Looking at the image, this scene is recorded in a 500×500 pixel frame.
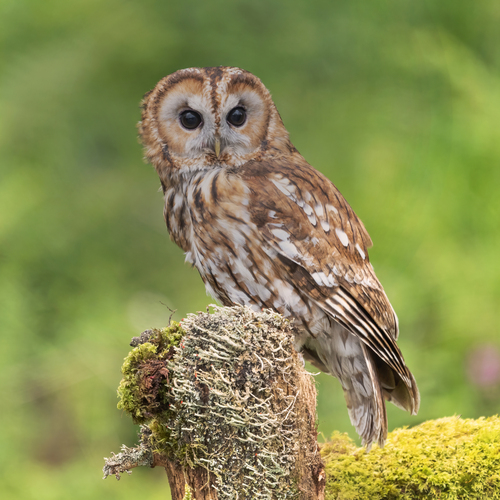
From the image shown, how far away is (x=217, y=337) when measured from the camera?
3.34 ft

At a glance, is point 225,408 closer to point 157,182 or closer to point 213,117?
point 213,117

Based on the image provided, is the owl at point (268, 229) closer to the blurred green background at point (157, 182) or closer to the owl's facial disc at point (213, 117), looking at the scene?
the owl's facial disc at point (213, 117)

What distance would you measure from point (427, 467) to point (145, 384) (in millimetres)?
770

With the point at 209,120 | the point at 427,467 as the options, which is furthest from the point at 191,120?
the point at 427,467

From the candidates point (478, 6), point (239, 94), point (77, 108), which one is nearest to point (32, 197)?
point (77, 108)

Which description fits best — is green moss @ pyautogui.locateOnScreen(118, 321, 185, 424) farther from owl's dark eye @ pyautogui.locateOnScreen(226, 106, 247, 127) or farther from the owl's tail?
owl's dark eye @ pyautogui.locateOnScreen(226, 106, 247, 127)

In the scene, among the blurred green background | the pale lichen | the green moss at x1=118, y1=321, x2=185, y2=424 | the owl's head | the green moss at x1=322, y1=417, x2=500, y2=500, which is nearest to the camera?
the pale lichen

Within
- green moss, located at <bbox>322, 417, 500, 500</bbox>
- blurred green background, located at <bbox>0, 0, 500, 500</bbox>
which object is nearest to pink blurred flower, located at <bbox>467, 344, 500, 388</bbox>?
blurred green background, located at <bbox>0, 0, 500, 500</bbox>

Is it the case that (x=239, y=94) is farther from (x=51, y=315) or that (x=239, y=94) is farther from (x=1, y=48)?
(x=1, y=48)

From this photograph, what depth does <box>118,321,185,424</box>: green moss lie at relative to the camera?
112 cm

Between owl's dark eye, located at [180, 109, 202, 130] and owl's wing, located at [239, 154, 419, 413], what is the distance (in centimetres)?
19

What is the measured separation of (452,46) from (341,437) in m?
2.05

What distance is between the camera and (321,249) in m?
Answer: 1.38

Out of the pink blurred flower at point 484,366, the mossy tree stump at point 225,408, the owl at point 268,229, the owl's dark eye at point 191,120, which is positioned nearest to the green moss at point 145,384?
the mossy tree stump at point 225,408
